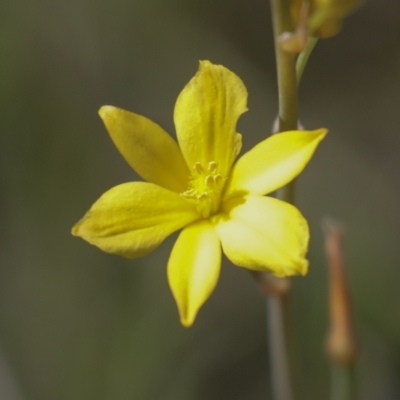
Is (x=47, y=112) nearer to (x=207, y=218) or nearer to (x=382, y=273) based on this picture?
(x=382, y=273)

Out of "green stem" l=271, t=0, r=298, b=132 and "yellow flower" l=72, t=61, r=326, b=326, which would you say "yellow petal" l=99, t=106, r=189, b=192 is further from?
"green stem" l=271, t=0, r=298, b=132

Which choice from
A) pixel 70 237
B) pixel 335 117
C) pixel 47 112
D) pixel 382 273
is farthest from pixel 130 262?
pixel 335 117

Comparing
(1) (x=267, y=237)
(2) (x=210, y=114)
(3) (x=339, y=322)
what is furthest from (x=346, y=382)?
(2) (x=210, y=114)

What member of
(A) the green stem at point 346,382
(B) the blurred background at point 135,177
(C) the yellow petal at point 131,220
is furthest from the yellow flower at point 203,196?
(B) the blurred background at point 135,177

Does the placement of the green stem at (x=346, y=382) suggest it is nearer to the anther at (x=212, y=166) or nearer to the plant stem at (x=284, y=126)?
the plant stem at (x=284, y=126)

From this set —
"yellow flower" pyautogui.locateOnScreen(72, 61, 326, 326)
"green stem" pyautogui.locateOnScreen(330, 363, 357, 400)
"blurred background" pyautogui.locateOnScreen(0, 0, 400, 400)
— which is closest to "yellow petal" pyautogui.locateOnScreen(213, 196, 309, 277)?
"yellow flower" pyautogui.locateOnScreen(72, 61, 326, 326)

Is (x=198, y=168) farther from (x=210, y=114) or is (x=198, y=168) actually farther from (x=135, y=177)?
(x=135, y=177)
